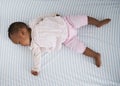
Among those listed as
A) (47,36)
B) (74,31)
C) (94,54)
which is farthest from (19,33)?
(94,54)

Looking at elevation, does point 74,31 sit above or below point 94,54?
above

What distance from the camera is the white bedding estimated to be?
56.9 inches

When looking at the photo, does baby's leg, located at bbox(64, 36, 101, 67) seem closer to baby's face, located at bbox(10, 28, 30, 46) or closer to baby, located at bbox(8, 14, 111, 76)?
baby, located at bbox(8, 14, 111, 76)

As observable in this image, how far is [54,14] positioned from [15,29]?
29 cm

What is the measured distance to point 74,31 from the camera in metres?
1.50

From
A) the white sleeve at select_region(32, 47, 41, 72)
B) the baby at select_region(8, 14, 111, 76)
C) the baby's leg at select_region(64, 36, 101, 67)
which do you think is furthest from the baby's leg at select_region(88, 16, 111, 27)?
the white sleeve at select_region(32, 47, 41, 72)

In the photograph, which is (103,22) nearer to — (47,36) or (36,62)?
(47,36)

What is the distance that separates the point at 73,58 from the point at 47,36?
20 cm

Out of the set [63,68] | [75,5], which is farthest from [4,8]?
[63,68]

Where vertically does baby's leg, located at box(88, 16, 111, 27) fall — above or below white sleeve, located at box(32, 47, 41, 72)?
above

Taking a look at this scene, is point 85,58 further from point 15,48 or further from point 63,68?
point 15,48

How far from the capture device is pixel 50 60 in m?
1.50

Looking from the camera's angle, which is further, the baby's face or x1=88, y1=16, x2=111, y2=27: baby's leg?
x1=88, y1=16, x2=111, y2=27: baby's leg

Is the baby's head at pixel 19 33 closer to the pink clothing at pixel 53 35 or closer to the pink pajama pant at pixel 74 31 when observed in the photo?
the pink clothing at pixel 53 35
